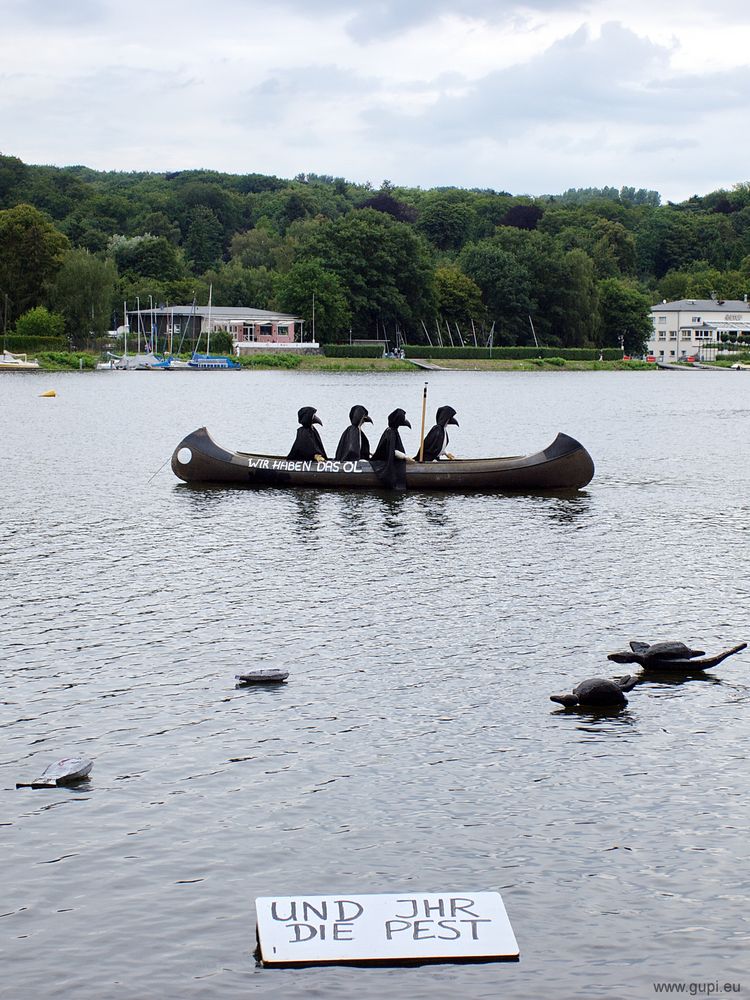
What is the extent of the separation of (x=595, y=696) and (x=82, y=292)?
13491 cm

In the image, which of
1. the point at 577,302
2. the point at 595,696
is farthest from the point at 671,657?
the point at 577,302

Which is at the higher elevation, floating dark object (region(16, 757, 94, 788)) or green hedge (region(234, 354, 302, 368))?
green hedge (region(234, 354, 302, 368))

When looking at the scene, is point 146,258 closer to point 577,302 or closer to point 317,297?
point 317,297

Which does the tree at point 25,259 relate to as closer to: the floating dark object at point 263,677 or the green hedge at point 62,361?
the green hedge at point 62,361

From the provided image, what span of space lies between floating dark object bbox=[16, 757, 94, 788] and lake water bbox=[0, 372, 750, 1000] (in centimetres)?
16

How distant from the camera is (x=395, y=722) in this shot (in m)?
14.0

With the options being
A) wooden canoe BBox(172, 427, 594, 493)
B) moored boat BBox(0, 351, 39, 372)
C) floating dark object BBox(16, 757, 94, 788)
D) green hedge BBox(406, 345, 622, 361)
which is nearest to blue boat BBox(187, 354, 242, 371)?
moored boat BBox(0, 351, 39, 372)

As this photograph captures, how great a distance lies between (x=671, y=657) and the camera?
15984 millimetres

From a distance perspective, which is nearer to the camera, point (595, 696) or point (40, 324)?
point (595, 696)

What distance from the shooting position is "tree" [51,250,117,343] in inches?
5600

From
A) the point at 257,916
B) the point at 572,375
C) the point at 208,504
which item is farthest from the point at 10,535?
the point at 572,375

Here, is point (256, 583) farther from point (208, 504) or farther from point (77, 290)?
point (77, 290)

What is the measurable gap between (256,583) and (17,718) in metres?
8.24

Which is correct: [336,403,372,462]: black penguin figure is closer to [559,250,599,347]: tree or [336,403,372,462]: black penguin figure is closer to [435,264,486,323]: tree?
[435,264,486,323]: tree
